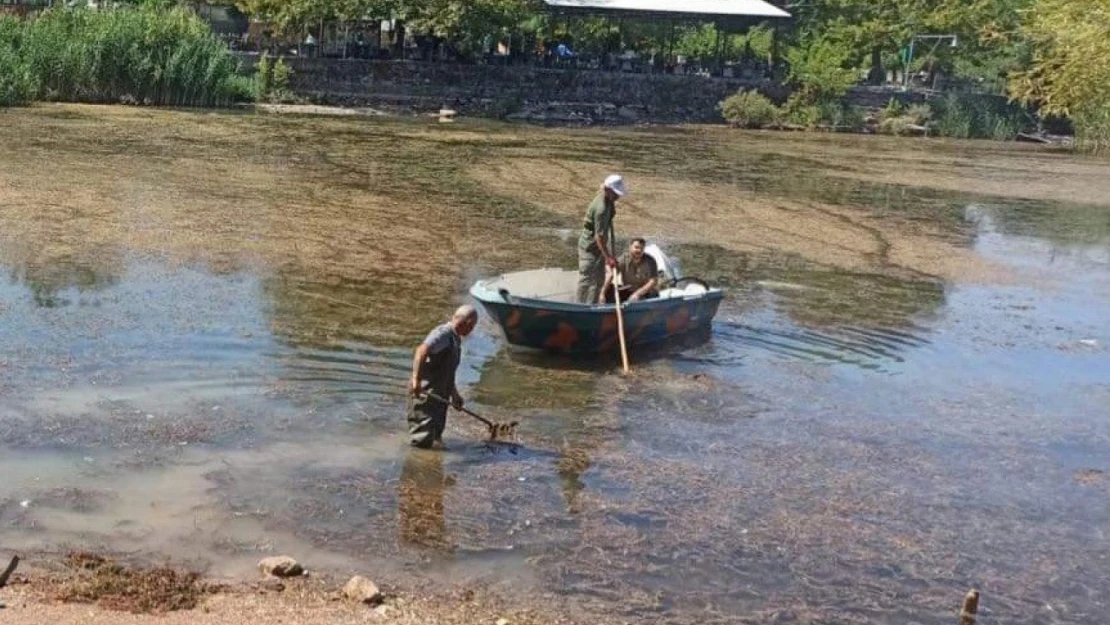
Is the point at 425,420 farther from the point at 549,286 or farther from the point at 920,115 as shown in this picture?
the point at 920,115

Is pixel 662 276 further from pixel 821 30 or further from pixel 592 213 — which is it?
pixel 821 30

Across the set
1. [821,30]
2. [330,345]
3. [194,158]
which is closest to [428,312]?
[330,345]

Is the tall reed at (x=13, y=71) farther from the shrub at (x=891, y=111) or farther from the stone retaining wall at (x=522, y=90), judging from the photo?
the shrub at (x=891, y=111)

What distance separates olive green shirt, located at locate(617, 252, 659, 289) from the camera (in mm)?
13336

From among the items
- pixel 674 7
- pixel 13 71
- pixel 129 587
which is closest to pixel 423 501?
pixel 129 587

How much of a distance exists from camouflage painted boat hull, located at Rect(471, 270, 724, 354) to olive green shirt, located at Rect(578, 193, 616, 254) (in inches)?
23.6

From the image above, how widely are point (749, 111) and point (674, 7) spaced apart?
5068mm

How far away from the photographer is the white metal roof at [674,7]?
4478 cm

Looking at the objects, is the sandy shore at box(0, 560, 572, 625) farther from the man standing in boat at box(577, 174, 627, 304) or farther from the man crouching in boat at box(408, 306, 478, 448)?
the man standing in boat at box(577, 174, 627, 304)

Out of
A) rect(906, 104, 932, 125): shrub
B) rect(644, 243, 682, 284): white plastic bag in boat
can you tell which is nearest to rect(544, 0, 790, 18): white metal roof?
rect(906, 104, 932, 125): shrub

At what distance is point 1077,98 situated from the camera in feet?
39.6

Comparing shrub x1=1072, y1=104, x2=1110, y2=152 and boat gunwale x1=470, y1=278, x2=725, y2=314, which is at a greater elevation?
shrub x1=1072, y1=104, x2=1110, y2=152

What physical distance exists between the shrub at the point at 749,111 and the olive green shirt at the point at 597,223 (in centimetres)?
3612

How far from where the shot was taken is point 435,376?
9156 millimetres
